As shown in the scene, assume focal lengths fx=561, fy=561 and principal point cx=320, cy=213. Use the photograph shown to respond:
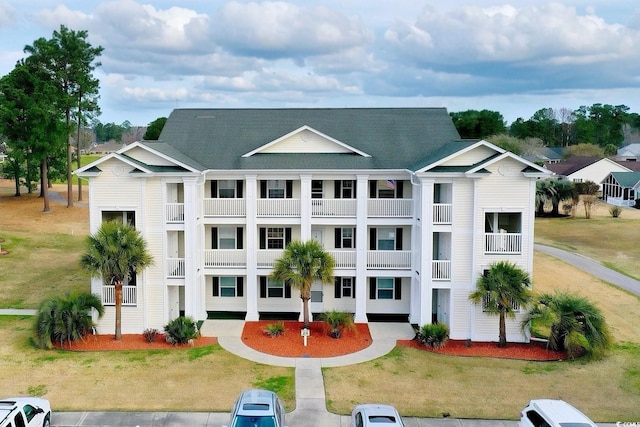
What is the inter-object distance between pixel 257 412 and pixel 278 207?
46.5 feet

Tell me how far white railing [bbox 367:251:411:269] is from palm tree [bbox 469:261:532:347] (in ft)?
13.4

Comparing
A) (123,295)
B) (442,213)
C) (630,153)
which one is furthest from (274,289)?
(630,153)

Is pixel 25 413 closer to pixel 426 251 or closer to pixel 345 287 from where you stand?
pixel 345 287

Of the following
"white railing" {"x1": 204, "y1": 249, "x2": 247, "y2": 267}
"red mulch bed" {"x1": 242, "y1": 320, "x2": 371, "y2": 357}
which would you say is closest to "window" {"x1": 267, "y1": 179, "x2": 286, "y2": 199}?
"white railing" {"x1": 204, "y1": 249, "x2": 247, "y2": 267}

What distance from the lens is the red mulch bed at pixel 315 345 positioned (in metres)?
23.9

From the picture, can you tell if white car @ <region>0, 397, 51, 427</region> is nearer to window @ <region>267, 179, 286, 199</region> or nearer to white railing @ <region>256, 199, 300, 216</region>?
white railing @ <region>256, 199, 300, 216</region>

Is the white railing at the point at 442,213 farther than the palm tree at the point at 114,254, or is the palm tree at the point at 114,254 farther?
the white railing at the point at 442,213

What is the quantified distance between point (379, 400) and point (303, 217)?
35.9 ft

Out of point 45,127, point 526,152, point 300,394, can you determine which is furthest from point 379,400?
point 526,152

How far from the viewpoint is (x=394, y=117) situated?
32.4 m

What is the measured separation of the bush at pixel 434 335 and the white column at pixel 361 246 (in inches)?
159

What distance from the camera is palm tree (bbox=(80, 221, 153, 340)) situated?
78.7ft

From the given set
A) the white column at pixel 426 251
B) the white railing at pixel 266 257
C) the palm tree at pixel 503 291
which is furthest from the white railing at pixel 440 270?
the white railing at pixel 266 257

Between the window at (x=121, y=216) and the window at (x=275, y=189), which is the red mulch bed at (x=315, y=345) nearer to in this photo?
the window at (x=121, y=216)
